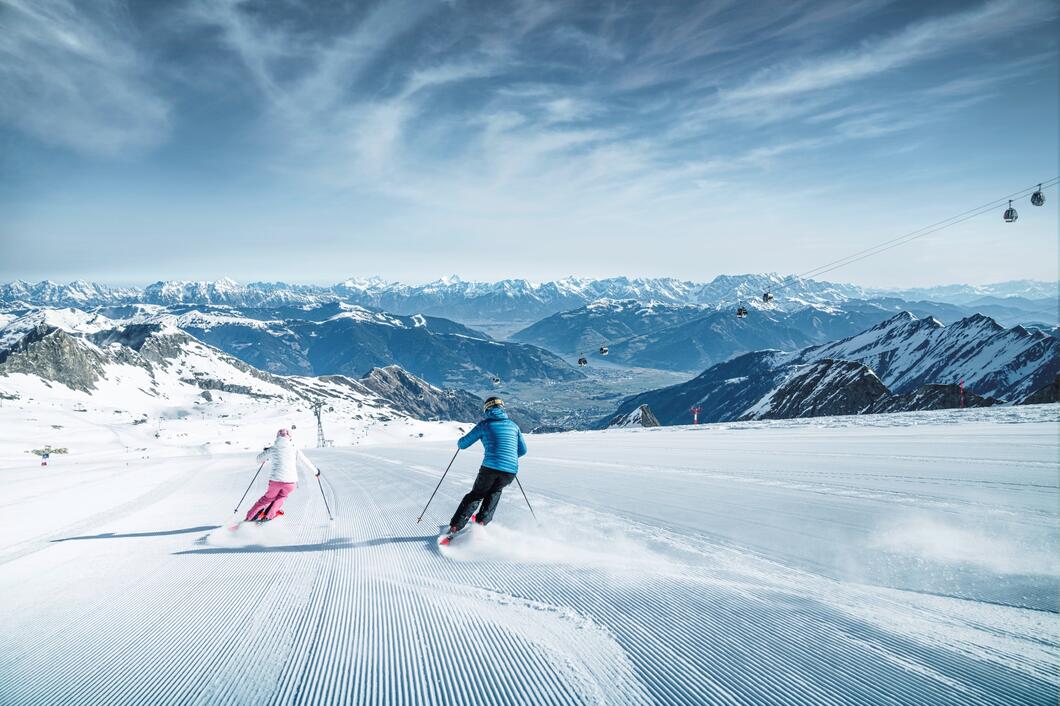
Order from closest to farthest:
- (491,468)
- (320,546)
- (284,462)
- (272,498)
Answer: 1. (320,546)
2. (491,468)
3. (272,498)
4. (284,462)

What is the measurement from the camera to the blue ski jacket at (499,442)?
7.36 meters

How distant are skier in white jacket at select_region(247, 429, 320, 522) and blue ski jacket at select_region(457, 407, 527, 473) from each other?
11.7 feet

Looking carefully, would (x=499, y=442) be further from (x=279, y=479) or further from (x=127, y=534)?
(x=127, y=534)

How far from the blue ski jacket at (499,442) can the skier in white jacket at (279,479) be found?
356 cm

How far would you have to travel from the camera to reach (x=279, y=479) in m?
8.91

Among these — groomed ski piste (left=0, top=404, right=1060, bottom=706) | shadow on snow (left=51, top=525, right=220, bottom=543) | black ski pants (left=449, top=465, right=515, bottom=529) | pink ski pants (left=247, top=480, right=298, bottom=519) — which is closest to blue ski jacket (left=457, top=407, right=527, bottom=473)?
black ski pants (left=449, top=465, right=515, bottom=529)

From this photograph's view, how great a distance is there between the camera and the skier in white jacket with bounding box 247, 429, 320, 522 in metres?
8.84

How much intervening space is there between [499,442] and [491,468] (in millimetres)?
411

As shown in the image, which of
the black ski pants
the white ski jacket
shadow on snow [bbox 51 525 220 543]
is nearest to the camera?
the black ski pants

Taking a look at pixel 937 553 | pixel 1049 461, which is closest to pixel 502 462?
pixel 937 553

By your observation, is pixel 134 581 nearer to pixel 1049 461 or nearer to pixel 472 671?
pixel 472 671

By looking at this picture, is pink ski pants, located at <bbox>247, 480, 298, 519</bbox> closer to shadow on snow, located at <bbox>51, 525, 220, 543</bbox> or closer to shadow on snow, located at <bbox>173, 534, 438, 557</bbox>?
shadow on snow, located at <bbox>51, 525, 220, 543</bbox>

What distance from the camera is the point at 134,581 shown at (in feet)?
19.8

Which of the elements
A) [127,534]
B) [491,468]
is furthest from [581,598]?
[127,534]
